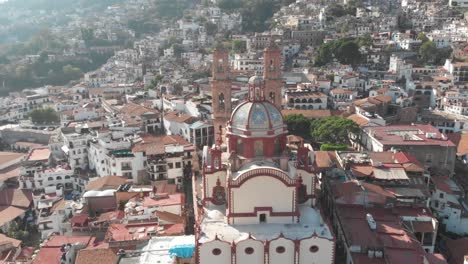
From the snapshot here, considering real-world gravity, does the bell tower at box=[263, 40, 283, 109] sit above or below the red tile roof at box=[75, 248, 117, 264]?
above

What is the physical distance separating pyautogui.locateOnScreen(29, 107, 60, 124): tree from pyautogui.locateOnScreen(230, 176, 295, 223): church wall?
46100mm

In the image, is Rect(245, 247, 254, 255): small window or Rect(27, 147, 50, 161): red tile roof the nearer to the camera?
Rect(245, 247, 254, 255): small window

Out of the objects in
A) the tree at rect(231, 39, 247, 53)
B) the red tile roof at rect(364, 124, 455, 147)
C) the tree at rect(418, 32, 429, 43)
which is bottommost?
the red tile roof at rect(364, 124, 455, 147)

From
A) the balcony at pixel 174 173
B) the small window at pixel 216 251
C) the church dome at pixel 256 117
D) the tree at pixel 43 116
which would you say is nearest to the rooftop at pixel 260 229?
the small window at pixel 216 251

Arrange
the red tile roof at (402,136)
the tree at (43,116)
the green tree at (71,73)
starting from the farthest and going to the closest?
1. the green tree at (71,73)
2. the tree at (43,116)
3. the red tile roof at (402,136)

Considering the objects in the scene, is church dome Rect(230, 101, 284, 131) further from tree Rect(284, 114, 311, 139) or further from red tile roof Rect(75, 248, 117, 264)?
tree Rect(284, 114, 311, 139)

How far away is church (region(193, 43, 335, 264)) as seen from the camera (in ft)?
67.2

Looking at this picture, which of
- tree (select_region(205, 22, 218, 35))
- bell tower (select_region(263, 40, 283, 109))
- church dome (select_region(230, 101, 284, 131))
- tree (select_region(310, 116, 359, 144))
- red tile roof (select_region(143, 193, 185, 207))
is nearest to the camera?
church dome (select_region(230, 101, 284, 131))

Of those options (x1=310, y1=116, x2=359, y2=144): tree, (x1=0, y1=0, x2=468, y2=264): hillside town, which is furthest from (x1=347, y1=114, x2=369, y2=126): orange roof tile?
(x1=310, y1=116, x2=359, y2=144): tree

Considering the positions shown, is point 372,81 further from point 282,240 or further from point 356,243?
point 282,240

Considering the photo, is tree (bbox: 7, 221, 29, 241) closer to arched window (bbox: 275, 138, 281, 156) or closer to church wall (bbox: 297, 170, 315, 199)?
arched window (bbox: 275, 138, 281, 156)

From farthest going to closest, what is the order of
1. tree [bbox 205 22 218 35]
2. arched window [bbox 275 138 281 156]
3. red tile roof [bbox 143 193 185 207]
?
1. tree [bbox 205 22 218 35]
2. red tile roof [bbox 143 193 185 207]
3. arched window [bbox 275 138 281 156]

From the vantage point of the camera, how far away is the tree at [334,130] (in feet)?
137

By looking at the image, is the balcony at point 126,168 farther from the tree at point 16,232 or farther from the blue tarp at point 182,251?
the blue tarp at point 182,251
